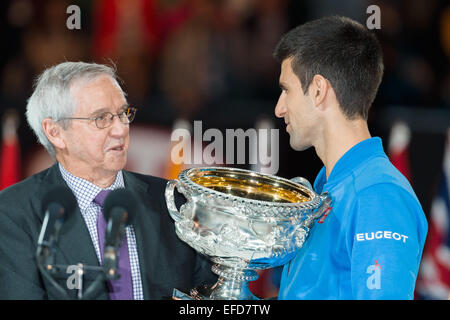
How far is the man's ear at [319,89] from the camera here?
2.24 meters

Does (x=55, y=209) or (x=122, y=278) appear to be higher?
(x=55, y=209)

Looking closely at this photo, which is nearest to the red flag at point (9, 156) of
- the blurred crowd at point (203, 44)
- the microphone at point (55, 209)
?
the blurred crowd at point (203, 44)

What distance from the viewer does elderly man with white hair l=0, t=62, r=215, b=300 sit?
2.20 meters

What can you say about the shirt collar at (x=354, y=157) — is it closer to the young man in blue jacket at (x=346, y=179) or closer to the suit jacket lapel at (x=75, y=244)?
the young man in blue jacket at (x=346, y=179)

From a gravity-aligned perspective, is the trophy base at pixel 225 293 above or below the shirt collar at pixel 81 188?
below

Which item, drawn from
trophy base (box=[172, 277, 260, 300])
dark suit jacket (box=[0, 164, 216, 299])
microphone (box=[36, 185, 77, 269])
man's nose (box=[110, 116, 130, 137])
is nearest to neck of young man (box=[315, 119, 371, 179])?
trophy base (box=[172, 277, 260, 300])

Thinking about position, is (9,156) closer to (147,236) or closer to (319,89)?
(147,236)

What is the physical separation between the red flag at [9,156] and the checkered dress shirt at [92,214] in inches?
109

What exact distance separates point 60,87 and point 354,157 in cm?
114

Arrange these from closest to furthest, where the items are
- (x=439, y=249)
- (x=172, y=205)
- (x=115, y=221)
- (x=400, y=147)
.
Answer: (x=115, y=221) < (x=172, y=205) < (x=439, y=249) < (x=400, y=147)

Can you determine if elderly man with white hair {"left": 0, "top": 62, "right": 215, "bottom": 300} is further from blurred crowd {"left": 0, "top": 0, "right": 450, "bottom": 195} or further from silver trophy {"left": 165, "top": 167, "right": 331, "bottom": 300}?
blurred crowd {"left": 0, "top": 0, "right": 450, "bottom": 195}

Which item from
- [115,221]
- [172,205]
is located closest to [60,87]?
[172,205]

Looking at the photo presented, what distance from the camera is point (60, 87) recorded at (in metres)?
2.40

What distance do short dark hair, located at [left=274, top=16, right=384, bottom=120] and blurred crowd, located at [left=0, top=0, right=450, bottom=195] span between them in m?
3.00
